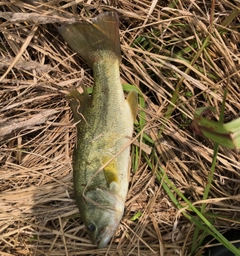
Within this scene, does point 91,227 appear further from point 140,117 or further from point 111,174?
point 140,117

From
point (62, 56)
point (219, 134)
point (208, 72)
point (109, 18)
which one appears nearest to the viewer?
point (219, 134)

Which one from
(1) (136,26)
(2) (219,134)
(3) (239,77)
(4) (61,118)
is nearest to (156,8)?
(1) (136,26)

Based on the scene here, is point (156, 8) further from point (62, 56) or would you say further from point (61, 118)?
point (61, 118)

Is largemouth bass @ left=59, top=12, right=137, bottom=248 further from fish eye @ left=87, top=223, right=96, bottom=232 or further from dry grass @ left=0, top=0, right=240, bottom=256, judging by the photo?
dry grass @ left=0, top=0, right=240, bottom=256

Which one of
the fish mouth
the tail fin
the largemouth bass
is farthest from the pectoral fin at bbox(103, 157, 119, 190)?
the tail fin

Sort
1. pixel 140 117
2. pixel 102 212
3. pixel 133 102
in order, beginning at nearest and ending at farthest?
1. pixel 102 212
2. pixel 133 102
3. pixel 140 117

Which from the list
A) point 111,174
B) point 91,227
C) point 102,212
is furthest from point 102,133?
point 91,227

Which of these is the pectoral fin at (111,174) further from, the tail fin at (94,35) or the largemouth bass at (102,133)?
the tail fin at (94,35)
